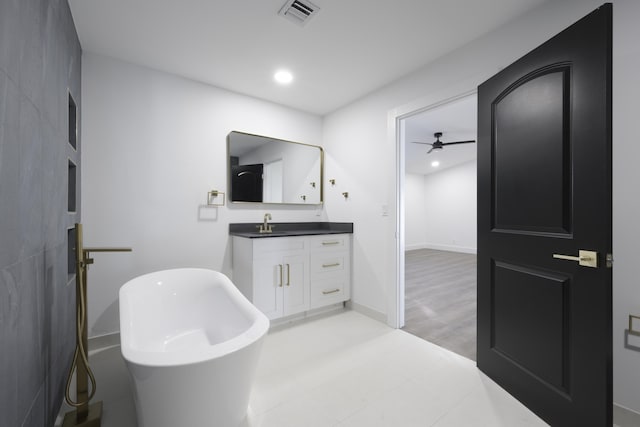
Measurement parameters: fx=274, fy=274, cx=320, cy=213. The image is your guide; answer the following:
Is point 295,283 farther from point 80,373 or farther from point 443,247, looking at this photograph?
point 443,247

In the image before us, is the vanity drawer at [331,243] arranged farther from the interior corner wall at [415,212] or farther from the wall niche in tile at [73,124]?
the interior corner wall at [415,212]

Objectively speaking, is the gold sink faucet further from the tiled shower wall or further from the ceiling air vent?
the ceiling air vent

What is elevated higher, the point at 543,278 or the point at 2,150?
the point at 2,150

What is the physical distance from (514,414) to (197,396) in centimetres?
166

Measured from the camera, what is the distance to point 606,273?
3.92 ft

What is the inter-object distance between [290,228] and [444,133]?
386cm

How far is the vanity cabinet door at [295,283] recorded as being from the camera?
2.67m

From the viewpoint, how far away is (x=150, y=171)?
2.45 meters

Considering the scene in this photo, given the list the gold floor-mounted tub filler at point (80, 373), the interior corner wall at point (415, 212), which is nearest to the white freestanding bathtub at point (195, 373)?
the gold floor-mounted tub filler at point (80, 373)

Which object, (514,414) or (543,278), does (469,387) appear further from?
(543,278)

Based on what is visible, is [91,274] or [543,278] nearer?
[543,278]

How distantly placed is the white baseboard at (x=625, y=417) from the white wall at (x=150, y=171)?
114 inches

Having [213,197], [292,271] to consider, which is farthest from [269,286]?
[213,197]

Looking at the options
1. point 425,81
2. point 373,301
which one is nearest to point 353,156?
point 425,81
